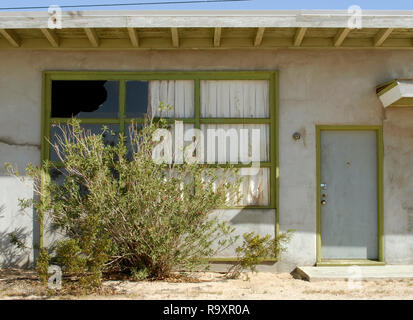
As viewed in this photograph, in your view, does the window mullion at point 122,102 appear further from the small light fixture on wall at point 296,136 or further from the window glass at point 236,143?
the small light fixture on wall at point 296,136

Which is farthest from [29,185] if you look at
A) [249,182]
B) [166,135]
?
[249,182]

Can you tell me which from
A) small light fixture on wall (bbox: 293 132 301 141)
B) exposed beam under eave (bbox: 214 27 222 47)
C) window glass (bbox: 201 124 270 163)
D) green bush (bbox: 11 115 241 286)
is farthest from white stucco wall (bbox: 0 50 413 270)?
green bush (bbox: 11 115 241 286)

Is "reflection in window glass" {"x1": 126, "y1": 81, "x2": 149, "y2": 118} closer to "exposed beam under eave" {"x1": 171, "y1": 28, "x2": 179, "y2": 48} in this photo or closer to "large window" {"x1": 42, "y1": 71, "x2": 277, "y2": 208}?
"large window" {"x1": 42, "y1": 71, "x2": 277, "y2": 208}

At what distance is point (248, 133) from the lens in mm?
8016

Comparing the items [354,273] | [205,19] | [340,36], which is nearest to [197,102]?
[205,19]

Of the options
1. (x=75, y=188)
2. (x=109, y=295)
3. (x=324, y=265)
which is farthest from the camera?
(x=324, y=265)

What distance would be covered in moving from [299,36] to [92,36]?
3.02m

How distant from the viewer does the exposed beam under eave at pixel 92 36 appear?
7512 millimetres

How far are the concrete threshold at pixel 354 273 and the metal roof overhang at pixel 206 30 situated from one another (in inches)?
130

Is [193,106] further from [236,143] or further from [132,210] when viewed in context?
[132,210]

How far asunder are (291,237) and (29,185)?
13.1 ft

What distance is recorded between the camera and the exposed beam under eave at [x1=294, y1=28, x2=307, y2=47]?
751 centimetres

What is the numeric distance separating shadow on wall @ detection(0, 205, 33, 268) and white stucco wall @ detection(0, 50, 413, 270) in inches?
5.3
